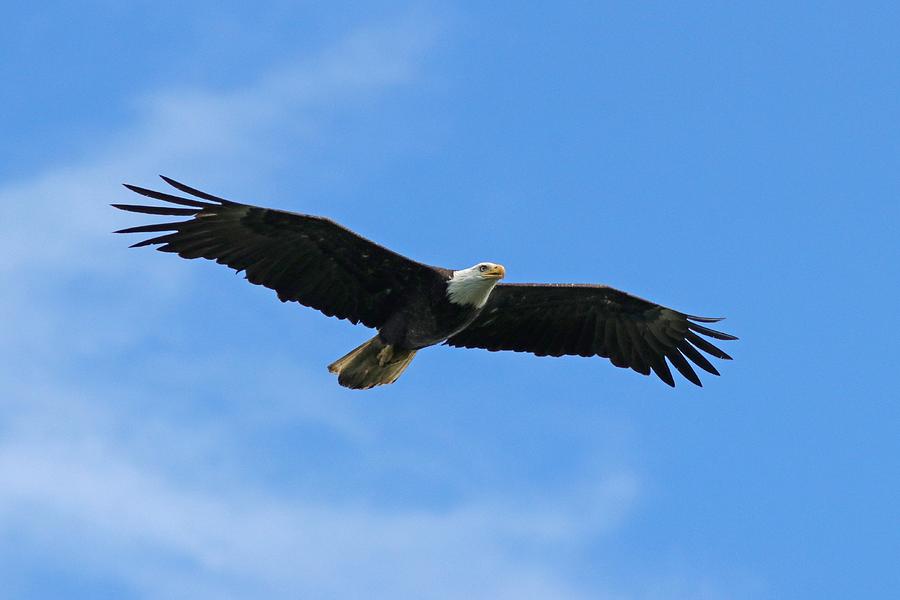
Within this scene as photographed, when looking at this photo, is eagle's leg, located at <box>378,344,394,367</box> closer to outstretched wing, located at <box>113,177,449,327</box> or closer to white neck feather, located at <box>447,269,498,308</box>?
outstretched wing, located at <box>113,177,449,327</box>

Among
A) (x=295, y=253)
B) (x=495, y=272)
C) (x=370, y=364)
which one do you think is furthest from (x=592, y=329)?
(x=295, y=253)

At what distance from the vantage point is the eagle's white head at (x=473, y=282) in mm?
18156

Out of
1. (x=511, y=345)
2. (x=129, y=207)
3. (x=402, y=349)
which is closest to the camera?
(x=129, y=207)

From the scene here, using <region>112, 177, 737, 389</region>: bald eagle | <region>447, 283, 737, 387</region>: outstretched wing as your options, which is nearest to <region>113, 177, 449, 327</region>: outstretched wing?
<region>112, 177, 737, 389</region>: bald eagle

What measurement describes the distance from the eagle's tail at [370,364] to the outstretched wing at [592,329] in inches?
43.7

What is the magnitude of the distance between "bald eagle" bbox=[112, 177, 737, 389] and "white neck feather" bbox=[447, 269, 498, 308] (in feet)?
0.04

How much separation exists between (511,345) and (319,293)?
9.02 ft

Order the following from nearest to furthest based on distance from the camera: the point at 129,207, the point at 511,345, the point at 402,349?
the point at 129,207 → the point at 402,349 → the point at 511,345

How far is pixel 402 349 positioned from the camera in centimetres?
1875

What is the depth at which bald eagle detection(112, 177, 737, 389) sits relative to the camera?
18.0m

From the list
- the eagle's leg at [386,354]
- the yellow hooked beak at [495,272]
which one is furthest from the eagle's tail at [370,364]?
the yellow hooked beak at [495,272]

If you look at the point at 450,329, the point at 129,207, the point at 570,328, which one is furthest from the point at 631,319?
the point at 129,207

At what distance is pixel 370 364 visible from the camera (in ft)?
61.8

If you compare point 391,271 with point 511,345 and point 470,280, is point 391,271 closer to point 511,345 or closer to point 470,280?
point 470,280
